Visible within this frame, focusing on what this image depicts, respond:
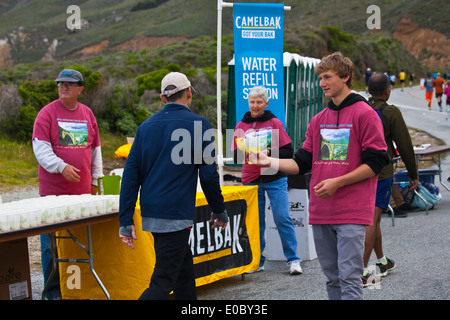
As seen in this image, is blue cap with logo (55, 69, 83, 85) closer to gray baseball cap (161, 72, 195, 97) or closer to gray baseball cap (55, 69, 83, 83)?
gray baseball cap (55, 69, 83, 83)

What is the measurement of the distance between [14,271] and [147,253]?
1082mm

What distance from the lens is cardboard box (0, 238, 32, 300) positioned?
16.6 feet

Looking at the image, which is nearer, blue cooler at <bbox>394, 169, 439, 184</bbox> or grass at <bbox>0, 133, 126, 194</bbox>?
blue cooler at <bbox>394, 169, 439, 184</bbox>

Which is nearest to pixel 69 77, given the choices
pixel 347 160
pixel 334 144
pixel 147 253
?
pixel 147 253

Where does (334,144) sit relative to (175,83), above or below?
below

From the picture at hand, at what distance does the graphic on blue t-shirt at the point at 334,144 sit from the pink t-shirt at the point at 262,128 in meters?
1.96

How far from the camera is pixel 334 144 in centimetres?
412

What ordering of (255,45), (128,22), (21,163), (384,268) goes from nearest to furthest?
1. (384,268)
2. (255,45)
3. (21,163)
4. (128,22)

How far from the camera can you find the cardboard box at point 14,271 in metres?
5.05

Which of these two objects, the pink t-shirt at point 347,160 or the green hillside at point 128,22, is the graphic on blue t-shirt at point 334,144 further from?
the green hillside at point 128,22

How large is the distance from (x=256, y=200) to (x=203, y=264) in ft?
3.26

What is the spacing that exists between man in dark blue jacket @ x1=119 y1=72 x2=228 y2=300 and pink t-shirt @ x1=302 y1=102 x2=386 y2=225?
0.73m

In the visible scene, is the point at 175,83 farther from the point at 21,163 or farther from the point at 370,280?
the point at 21,163

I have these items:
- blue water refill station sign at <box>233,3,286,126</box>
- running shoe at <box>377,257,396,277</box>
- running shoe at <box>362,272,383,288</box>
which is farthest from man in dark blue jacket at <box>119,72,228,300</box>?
blue water refill station sign at <box>233,3,286,126</box>
